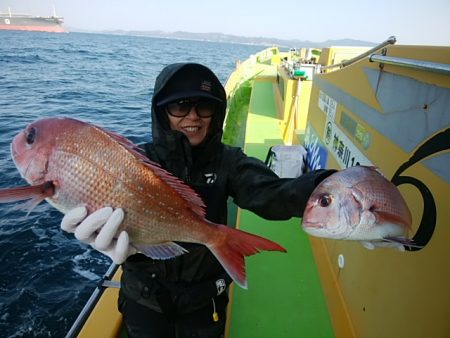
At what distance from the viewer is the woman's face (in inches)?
86.8

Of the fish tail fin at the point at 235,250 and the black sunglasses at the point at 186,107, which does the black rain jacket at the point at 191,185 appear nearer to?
the black sunglasses at the point at 186,107

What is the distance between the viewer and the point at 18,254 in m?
5.07

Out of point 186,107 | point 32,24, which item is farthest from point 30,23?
point 186,107

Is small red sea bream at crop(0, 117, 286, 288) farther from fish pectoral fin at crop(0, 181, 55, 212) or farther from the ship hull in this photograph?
the ship hull

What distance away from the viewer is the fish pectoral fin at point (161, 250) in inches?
64.4

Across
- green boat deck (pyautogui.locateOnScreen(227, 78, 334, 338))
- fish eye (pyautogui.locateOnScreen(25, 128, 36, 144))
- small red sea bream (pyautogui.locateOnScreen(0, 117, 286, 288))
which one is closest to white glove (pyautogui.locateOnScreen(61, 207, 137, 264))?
small red sea bream (pyautogui.locateOnScreen(0, 117, 286, 288))

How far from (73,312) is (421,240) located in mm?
4271

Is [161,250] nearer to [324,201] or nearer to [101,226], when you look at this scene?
[101,226]

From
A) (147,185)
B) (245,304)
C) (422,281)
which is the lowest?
(245,304)

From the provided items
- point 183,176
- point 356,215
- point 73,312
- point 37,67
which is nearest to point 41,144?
point 183,176

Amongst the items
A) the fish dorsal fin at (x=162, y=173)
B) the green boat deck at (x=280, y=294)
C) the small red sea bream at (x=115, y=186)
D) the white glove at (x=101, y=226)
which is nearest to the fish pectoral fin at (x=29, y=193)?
the small red sea bream at (x=115, y=186)

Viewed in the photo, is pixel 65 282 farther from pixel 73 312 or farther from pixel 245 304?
pixel 245 304

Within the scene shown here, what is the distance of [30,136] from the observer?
164 centimetres

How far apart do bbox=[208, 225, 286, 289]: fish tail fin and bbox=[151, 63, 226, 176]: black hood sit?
0.76 metres
